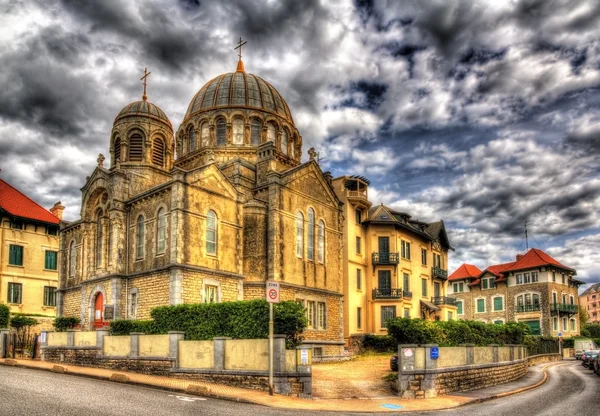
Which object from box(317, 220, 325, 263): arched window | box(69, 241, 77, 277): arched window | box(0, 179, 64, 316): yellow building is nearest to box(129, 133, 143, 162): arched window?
box(69, 241, 77, 277): arched window

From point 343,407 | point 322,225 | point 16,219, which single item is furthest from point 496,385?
point 16,219

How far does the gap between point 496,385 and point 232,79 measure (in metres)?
26.1

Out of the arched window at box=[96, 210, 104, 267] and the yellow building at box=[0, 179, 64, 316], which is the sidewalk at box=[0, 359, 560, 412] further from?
the yellow building at box=[0, 179, 64, 316]

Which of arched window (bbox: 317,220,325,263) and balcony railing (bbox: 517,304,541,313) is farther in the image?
balcony railing (bbox: 517,304,541,313)

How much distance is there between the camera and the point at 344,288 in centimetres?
3991

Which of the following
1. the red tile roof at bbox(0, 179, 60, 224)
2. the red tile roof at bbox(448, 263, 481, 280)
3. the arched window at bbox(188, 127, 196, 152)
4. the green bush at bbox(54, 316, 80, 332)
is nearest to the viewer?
the green bush at bbox(54, 316, 80, 332)

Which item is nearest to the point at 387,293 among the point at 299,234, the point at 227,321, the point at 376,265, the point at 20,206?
the point at 376,265

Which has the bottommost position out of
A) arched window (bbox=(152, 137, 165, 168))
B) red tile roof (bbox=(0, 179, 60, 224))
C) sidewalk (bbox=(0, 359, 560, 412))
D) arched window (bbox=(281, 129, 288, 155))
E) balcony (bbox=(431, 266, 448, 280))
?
sidewalk (bbox=(0, 359, 560, 412))

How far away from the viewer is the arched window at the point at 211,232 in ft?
98.8

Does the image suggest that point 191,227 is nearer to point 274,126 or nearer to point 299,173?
point 299,173

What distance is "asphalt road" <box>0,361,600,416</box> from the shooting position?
45.1 feet

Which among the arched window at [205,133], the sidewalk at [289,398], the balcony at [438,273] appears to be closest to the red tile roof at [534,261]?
the balcony at [438,273]

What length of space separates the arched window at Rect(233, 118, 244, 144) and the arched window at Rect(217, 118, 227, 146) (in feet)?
2.17

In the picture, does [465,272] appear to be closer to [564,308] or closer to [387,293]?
[564,308]
